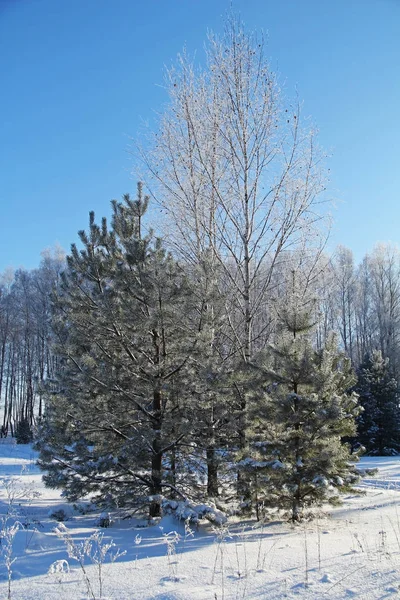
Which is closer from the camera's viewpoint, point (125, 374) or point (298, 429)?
point (298, 429)

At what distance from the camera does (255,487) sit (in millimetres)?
5863

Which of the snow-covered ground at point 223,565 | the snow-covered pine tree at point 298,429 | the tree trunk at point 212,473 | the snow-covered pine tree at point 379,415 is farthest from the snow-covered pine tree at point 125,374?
the snow-covered pine tree at point 379,415

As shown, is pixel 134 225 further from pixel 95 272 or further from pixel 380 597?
pixel 380 597

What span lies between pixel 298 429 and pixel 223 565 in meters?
2.66

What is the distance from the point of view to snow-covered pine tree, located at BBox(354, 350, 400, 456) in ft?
63.4

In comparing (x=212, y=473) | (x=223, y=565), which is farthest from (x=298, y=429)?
(x=223, y=565)

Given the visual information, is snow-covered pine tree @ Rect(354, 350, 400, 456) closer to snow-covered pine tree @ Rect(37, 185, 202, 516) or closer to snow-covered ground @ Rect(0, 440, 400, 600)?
snow-covered ground @ Rect(0, 440, 400, 600)

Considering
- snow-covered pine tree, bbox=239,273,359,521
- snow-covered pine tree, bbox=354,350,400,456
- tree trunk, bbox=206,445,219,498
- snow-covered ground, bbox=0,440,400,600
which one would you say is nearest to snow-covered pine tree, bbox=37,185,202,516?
tree trunk, bbox=206,445,219,498

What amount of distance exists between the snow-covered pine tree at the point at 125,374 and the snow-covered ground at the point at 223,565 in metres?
0.88

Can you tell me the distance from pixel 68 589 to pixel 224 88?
28.2 feet

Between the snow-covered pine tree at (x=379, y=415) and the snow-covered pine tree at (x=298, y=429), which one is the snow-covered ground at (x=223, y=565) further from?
the snow-covered pine tree at (x=379, y=415)

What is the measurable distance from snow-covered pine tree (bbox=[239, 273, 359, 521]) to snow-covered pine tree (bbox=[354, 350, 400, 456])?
14558 millimetres

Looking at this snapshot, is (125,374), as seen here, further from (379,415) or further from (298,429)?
(379,415)

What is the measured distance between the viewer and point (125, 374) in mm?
6770
